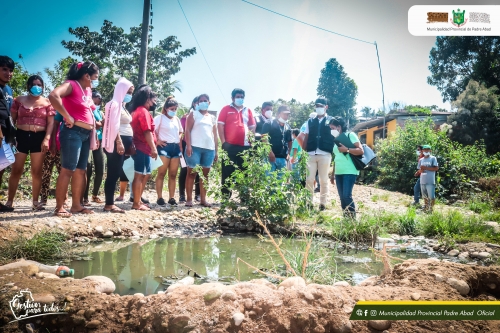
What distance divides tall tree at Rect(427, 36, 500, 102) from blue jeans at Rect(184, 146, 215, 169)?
3.31 m

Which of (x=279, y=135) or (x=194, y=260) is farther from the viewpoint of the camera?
(x=279, y=135)

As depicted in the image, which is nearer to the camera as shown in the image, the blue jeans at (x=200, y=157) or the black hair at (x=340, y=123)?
the black hair at (x=340, y=123)

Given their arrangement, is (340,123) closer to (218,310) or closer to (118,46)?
(118,46)

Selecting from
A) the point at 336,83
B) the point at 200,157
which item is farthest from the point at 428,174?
the point at 336,83

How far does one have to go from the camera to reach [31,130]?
346 cm

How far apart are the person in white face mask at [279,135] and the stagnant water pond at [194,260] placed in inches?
83.5

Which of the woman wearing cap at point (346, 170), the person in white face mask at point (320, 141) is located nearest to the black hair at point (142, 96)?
the person in white face mask at point (320, 141)

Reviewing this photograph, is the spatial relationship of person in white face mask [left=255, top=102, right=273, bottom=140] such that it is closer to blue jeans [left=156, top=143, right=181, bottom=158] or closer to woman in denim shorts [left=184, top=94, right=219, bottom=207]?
woman in denim shorts [left=184, top=94, right=219, bottom=207]

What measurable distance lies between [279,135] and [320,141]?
0.75 meters

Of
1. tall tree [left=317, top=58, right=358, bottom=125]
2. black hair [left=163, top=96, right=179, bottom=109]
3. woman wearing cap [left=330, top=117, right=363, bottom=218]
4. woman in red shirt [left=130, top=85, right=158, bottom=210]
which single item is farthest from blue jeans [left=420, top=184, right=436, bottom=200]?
woman in red shirt [left=130, top=85, right=158, bottom=210]

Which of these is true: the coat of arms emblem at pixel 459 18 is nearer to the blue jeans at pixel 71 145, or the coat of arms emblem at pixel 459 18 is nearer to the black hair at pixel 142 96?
the blue jeans at pixel 71 145

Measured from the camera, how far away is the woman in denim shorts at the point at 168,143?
4.96 m

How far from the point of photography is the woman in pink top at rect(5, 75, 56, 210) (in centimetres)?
341

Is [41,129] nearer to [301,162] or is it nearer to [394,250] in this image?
[301,162]
